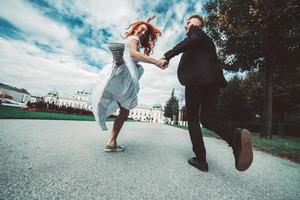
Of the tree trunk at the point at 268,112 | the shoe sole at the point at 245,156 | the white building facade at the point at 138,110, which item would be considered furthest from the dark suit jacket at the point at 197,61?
the white building facade at the point at 138,110

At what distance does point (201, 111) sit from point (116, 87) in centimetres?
125

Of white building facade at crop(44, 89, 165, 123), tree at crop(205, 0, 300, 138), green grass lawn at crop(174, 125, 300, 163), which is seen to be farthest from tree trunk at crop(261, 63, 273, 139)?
white building facade at crop(44, 89, 165, 123)

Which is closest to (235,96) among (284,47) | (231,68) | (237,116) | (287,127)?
(237,116)

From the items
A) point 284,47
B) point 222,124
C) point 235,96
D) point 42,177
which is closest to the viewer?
point 42,177

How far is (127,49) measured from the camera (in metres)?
2.90

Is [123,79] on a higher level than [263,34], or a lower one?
lower

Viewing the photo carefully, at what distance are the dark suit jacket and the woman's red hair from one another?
0.75 m

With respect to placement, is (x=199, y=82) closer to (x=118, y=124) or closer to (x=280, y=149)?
(x=118, y=124)

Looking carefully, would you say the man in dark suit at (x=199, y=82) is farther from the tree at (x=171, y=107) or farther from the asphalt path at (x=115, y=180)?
the tree at (x=171, y=107)

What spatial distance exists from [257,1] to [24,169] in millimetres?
10920

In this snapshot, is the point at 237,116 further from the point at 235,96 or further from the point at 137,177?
the point at 137,177

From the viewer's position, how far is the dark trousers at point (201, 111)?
8.32ft

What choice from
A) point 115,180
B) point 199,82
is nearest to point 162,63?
point 199,82

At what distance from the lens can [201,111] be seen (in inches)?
105
